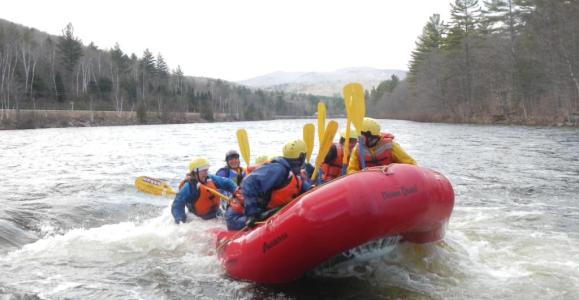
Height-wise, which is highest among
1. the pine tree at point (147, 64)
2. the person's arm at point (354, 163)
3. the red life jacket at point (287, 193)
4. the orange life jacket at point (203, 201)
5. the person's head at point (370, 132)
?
the pine tree at point (147, 64)

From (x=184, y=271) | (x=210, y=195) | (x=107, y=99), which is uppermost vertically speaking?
(x=107, y=99)

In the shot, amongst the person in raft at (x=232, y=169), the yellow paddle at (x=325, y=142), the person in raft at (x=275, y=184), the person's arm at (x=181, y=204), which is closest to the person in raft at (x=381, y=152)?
the yellow paddle at (x=325, y=142)

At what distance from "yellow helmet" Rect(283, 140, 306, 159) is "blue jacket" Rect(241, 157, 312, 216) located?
0.09 m

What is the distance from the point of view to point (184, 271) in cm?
598

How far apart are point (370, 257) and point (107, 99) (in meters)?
66.7

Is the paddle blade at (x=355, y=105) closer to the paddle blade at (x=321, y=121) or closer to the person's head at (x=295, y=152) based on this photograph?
the paddle blade at (x=321, y=121)

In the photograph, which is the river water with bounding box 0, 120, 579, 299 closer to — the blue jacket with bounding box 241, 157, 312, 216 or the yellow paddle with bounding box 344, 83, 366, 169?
the blue jacket with bounding box 241, 157, 312, 216

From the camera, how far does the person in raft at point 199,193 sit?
7.38 m

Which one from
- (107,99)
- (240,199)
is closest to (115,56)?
(107,99)

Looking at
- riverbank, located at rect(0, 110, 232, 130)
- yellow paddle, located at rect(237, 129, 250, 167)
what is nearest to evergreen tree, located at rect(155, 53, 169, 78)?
riverbank, located at rect(0, 110, 232, 130)

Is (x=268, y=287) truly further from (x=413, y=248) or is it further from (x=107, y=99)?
(x=107, y=99)

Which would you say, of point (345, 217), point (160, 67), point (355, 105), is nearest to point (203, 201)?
point (355, 105)

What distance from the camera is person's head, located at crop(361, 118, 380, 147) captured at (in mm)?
6416

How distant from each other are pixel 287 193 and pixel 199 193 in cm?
253
